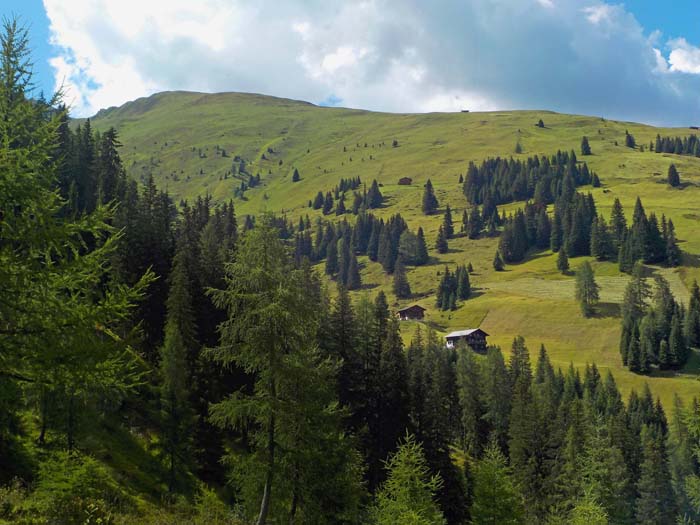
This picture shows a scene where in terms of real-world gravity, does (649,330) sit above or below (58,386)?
below

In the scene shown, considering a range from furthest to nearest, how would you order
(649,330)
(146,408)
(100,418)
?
(649,330)
(146,408)
(100,418)

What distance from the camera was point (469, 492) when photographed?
63.4m

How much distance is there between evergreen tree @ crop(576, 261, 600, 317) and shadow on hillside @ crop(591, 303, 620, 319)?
5.50 ft

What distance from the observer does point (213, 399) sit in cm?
4809

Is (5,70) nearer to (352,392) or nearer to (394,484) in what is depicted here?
(394,484)

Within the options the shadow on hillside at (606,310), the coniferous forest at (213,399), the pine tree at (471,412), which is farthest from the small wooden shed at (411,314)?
the coniferous forest at (213,399)

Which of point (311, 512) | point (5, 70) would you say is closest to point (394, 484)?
point (311, 512)

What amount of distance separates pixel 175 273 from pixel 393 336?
852 inches

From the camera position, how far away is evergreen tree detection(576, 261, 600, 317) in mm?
171375

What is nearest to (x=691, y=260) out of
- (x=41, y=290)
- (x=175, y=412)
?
(x=175, y=412)

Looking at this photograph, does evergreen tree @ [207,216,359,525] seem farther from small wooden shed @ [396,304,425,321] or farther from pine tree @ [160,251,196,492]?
small wooden shed @ [396,304,425,321]

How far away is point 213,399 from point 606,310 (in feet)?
498

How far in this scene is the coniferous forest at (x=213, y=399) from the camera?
1184cm

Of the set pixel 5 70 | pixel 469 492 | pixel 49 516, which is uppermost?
pixel 5 70
